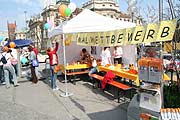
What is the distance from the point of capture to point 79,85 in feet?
35.3

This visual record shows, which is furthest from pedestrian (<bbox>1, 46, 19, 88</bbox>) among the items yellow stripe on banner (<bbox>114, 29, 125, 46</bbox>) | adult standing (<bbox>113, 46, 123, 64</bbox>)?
yellow stripe on banner (<bbox>114, 29, 125, 46</bbox>)

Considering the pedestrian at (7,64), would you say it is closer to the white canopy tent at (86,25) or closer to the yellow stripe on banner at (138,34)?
the white canopy tent at (86,25)

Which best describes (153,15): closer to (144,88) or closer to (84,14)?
(84,14)

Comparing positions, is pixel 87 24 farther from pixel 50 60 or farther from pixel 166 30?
pixel 166 30

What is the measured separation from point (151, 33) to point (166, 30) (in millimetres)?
329

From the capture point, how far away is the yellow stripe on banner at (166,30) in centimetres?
431

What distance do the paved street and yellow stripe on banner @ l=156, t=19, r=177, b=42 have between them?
2.69 m

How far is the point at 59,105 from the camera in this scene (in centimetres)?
776

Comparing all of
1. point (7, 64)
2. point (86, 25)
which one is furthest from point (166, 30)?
point (7, 64)

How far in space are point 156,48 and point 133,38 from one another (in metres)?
0.69

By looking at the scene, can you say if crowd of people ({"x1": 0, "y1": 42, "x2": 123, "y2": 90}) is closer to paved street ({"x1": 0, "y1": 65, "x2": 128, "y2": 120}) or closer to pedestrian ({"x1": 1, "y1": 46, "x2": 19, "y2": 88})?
pedestrian ({"x1": 1, "y1": 46, "x2": 19, "y2": 88})

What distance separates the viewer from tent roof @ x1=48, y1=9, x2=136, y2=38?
9.71 metres

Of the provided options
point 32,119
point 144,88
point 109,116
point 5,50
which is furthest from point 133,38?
point 5,50

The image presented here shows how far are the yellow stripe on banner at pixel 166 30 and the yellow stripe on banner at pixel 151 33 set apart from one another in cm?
11
